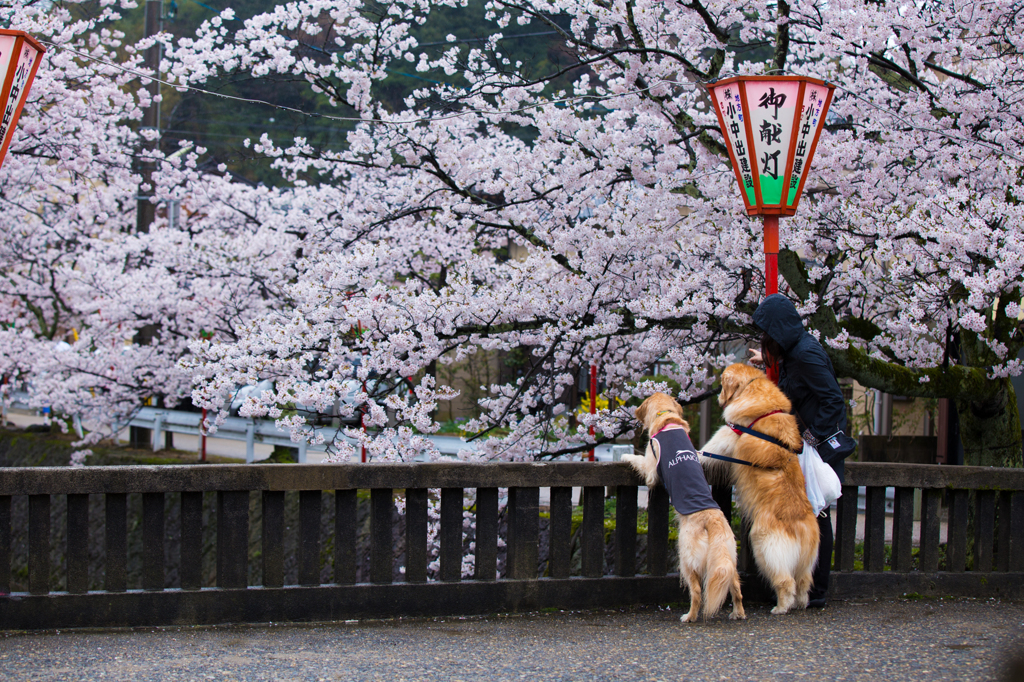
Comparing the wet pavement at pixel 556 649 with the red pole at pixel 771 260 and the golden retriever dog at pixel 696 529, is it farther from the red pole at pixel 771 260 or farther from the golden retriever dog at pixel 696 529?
the red pole at pixel 771 260

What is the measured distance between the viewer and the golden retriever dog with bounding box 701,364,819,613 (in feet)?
16.4

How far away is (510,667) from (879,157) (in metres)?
5.23

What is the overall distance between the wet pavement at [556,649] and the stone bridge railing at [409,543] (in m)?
0.13

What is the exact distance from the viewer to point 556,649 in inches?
182

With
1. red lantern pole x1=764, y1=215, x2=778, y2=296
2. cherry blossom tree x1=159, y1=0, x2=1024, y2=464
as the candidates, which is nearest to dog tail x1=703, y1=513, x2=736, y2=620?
red lantern pole x1=764, y1=215, x2=778, y2=296

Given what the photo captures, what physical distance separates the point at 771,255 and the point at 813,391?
868mm

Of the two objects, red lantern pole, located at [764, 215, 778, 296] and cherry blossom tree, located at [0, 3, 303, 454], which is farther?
cherry blossom tree, located at [0, 3, 303, 454]

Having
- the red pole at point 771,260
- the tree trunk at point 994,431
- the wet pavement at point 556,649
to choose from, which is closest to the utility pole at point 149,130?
the wet pavement at point 556,649

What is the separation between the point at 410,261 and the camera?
37.5 feet

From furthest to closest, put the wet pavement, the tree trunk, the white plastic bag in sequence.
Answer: the tree trunk, the white plastic bag, the wet pavement

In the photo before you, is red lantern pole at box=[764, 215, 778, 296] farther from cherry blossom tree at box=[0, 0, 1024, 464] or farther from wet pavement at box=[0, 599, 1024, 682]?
wet pavement at box=[0, 599, 1024, 682]

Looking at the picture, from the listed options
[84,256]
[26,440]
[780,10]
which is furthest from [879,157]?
[26,440]

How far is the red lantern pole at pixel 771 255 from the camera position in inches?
211

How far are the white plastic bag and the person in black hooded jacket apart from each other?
0.10m
